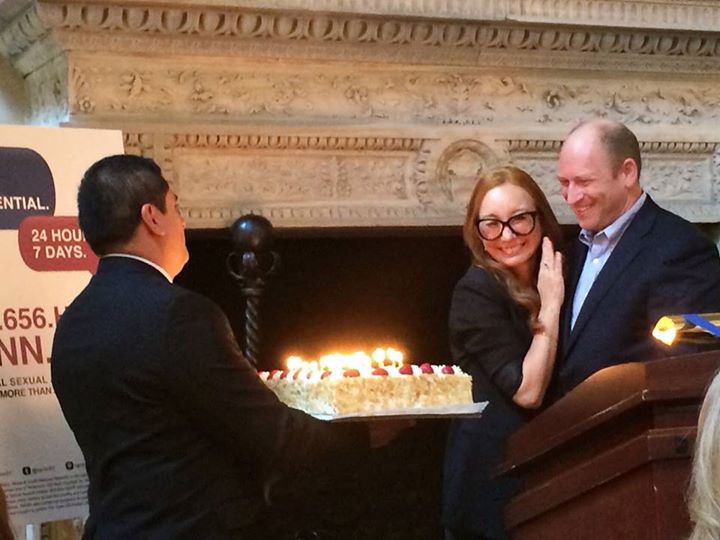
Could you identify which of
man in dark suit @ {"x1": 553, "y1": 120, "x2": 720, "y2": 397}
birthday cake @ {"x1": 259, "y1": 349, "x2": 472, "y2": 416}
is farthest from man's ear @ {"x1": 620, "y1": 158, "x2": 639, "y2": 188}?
birthday cake @ {"x1": 259, "y1": 349, "x2": 472, "y2": 416}

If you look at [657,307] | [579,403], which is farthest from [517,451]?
[657,307]

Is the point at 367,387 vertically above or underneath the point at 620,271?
underneath

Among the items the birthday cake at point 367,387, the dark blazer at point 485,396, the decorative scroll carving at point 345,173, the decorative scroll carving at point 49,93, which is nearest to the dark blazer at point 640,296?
the dark blazer at point 485,396

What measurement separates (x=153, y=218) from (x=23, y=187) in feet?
2.55

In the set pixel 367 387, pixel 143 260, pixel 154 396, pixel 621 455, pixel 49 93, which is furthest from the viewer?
pixel 49 93

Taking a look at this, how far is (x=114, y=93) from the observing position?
3174 mm

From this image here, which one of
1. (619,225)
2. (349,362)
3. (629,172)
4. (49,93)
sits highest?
(49,93)

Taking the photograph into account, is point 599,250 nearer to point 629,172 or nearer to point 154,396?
point 629,172

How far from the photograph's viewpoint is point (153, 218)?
2059mm

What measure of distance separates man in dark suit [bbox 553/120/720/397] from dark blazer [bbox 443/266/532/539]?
123 millimetres

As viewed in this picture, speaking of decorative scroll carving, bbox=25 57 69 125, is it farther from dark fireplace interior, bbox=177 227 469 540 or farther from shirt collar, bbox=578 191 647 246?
shirt collar, bbox=578 191 647 246

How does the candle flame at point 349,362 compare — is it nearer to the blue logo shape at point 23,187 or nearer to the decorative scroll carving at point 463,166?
the blue logo shape at point 23,187

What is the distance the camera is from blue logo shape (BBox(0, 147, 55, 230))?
2676 millimetres

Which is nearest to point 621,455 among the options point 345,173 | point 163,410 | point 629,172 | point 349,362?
point 163,410
